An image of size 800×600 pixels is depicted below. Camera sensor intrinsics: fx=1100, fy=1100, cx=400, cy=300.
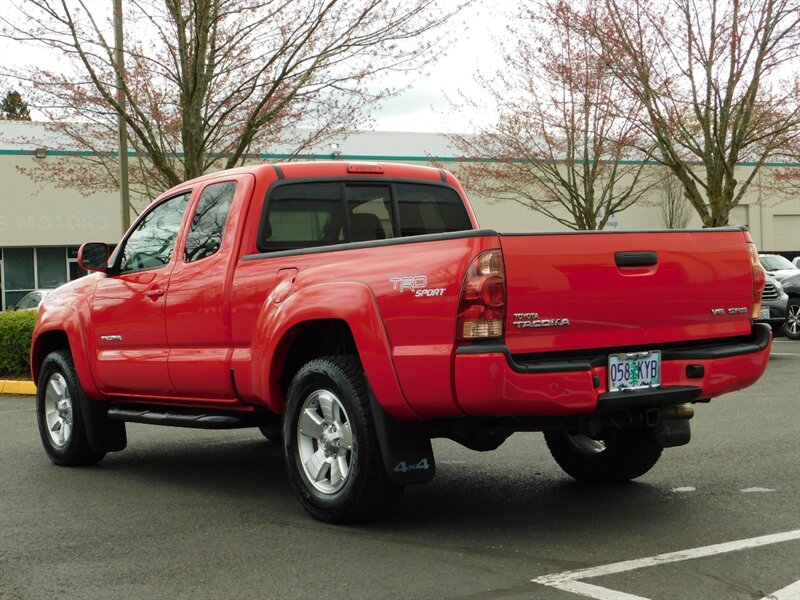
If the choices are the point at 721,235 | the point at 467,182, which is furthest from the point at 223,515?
the point at 467,182

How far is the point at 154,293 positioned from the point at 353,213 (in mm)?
1413

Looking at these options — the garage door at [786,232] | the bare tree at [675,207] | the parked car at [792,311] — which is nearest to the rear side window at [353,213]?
the parked car at [792,311]

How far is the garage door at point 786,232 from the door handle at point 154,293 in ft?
148

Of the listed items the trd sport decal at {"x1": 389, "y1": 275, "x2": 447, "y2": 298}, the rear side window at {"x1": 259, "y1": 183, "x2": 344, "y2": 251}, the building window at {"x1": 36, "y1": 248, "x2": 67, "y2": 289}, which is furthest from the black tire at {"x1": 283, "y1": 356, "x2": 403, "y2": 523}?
the building window at {"x1": 36, "y1": 248, "x2": 67, "y2": 289}

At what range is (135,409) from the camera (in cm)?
767

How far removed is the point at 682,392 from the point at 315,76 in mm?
10771

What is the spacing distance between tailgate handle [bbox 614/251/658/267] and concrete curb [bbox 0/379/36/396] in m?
10.5

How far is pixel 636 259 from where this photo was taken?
536cm

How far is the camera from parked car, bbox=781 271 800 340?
19.6 meters

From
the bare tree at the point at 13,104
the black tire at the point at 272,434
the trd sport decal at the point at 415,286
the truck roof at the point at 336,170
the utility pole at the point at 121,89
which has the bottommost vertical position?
the black tire at the point at 272,434

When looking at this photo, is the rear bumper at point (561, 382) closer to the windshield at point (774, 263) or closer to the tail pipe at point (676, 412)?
the tail pipe at point (676, 412)

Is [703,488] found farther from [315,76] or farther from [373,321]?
[315,76]

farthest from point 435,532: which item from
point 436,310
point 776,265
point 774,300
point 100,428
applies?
point 776,265

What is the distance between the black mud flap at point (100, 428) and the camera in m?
7.96
